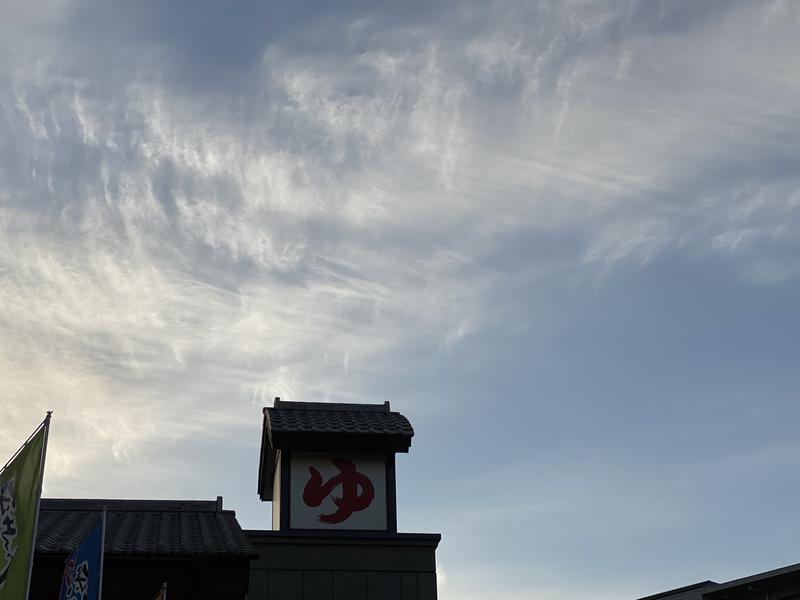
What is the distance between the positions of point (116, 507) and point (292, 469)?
4.04 m

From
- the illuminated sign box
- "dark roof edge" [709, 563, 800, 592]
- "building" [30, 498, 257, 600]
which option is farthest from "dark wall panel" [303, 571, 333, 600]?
"dark roof edge" [709, 563, 800, 592]

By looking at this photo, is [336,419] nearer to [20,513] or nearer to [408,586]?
[408,586]

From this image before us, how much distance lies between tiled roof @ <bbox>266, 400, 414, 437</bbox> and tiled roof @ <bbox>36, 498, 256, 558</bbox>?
244 centimetres

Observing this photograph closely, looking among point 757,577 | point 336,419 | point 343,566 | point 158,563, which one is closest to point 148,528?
point 158,563

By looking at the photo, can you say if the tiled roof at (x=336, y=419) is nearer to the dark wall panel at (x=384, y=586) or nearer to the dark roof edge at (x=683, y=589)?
the dark wall panel at (x=384, y=586)

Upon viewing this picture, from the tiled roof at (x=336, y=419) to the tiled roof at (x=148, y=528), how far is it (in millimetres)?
2442

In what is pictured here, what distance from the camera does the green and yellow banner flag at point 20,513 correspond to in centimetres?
1122

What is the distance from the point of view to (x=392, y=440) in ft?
70.2

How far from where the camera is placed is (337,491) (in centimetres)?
2094

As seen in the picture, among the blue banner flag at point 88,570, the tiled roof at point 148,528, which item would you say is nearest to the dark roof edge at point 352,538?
the tiled roof at point 148,528

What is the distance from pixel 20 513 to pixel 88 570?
4.11 feet

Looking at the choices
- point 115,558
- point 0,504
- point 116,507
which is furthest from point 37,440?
Answer: point 116,507

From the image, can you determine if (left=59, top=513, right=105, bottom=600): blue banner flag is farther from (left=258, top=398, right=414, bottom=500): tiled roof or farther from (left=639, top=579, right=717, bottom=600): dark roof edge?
(left=639, top=579, right=717, bottom=600): dark roof edge

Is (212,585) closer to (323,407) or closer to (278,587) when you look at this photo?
(278,587)
